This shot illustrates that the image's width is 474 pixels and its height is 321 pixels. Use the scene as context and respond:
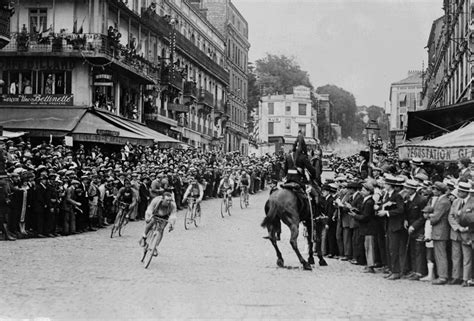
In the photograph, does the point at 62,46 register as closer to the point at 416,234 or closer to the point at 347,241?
the point at 347,241

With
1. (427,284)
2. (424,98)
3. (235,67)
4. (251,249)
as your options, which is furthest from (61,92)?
(424,98)

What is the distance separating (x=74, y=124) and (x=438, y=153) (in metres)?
18.6

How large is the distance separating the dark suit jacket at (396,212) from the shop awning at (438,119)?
10212 millimetres

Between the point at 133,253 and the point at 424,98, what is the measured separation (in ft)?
208

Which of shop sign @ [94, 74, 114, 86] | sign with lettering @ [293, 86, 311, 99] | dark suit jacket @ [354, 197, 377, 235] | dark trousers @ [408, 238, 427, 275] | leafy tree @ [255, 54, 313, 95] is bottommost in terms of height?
dark trousers @ [408, 238, 427, 275]

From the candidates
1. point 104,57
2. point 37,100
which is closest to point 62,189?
point 37,100

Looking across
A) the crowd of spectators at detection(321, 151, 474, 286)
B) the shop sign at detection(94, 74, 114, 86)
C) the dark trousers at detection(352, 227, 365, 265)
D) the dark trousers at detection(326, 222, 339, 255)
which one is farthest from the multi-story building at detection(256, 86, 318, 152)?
the crowd of spectators at detection(321, 151, 474, 286)

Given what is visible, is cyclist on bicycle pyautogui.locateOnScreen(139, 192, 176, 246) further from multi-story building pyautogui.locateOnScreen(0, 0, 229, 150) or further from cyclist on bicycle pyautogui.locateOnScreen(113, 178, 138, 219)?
multi-story building pyautogui.locateOnScreen(0, 0, 229, 150)

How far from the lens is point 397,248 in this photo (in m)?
12.9

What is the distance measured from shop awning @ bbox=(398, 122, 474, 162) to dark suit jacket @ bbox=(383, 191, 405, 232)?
4485 mm

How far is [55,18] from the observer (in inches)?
1377

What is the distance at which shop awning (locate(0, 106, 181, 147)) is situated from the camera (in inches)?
1199

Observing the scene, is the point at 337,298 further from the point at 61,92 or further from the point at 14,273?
the point at 61,92

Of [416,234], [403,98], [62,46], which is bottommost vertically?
[416,234]
